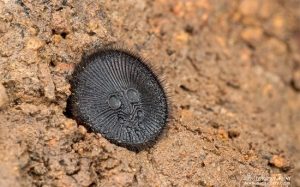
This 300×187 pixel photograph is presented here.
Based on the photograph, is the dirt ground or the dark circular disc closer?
the dirt ground

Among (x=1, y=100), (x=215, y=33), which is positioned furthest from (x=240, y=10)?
(x=1, y=100)

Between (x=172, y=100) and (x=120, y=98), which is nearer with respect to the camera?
(x=120, y=98)

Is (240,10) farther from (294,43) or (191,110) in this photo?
(191,110)

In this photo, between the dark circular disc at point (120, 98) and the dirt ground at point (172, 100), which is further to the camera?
the dark circular disc at point (120, 98)

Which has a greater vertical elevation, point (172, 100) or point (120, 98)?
point (120, 98)
